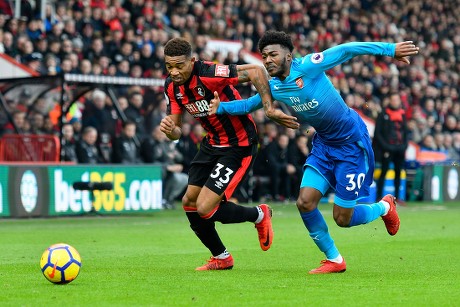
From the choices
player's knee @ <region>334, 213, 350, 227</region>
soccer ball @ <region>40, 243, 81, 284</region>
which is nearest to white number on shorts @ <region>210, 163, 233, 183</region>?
player's knee @ <region>334, 213, 350, 227</region>

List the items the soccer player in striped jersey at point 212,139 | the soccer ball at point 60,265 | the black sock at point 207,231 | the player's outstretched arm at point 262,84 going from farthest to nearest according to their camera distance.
→ 1. the black sock at point 207,231
2. the soccer player in striped jersey at point 212,139
3. the player's outstretched arm at point 262,84
4. the soccer ball at point 60,265

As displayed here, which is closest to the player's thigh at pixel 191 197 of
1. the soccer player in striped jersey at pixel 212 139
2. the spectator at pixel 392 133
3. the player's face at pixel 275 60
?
the soccer player in striped jersey at pixel 212 139

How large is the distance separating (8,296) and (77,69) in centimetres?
1359

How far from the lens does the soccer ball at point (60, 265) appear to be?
799cm

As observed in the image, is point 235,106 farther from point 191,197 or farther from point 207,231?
point 207,231

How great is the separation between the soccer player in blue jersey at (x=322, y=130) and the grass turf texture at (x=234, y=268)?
489 mm

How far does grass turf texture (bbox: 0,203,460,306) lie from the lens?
7.30m

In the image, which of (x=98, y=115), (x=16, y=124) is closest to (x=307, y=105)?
(x=16, y=124)

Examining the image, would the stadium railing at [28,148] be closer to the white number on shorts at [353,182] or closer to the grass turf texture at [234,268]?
the grass turf texture at [234,268]

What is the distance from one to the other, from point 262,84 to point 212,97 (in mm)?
596

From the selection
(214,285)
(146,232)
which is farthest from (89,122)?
(214,285)

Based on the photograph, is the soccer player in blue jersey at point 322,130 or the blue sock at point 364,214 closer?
the soccer player in blue jersey at point 322,130

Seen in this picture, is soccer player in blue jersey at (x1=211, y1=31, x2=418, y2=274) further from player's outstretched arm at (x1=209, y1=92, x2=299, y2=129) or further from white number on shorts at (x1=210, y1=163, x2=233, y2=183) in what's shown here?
white number on shorts at (x1=210, y1=163, x2=233, y2=183)

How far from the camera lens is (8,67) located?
2005cm
